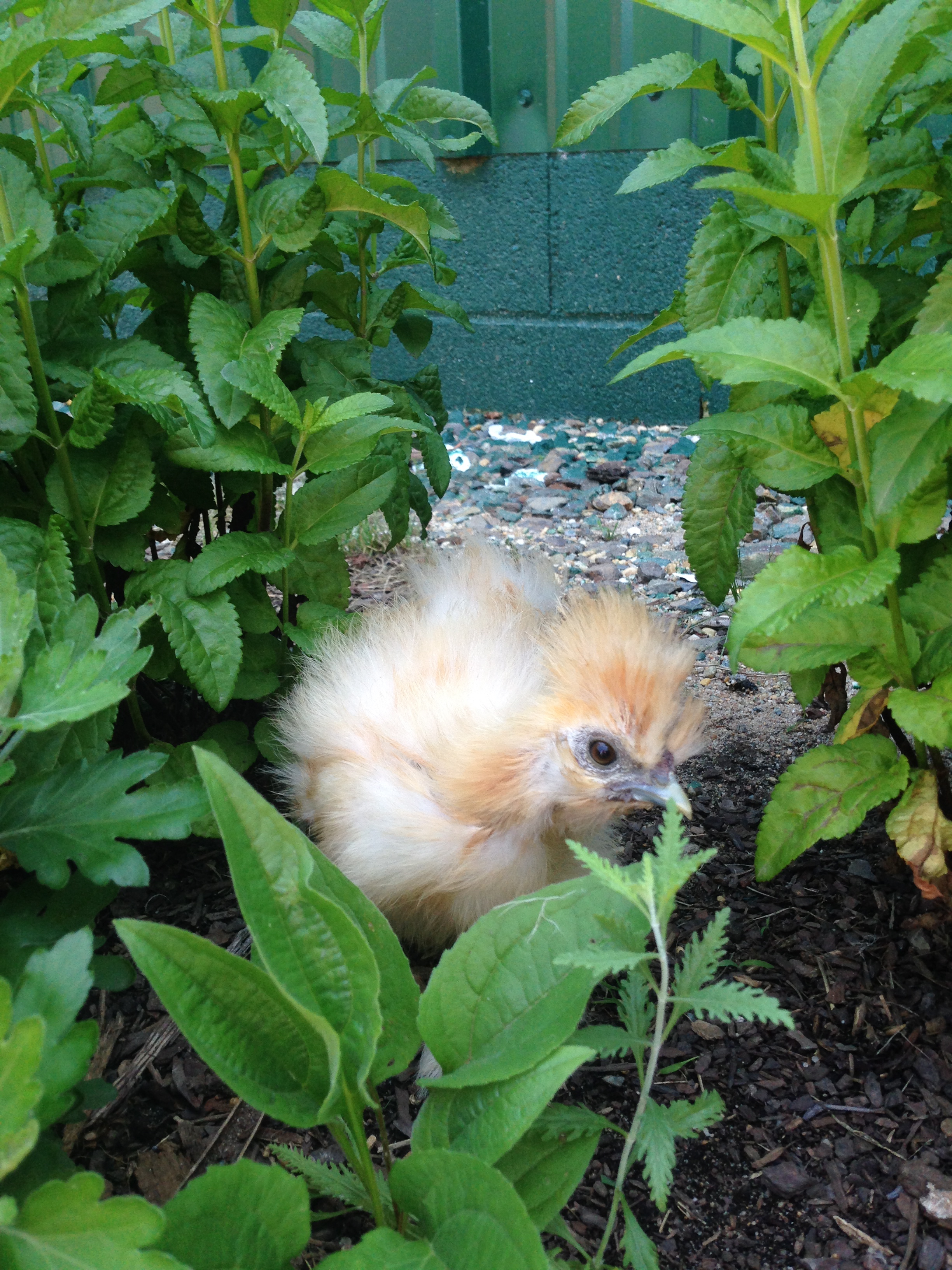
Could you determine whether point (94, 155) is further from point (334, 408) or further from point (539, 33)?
point (539, 33)

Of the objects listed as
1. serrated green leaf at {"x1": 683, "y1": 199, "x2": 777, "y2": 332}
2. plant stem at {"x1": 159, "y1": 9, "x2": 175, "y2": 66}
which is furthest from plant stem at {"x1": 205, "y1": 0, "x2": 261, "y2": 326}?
serrated green leaf at {"x1": 683, "y1": 199, "x2": 777, "y2": 332}

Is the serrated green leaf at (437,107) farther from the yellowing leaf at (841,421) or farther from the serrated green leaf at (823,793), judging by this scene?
the serrated green leaf at (823,793)

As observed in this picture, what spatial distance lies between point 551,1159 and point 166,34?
8.24ft

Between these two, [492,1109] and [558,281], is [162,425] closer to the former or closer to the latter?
[492,1109]

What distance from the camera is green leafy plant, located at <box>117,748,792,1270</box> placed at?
4.82 ft

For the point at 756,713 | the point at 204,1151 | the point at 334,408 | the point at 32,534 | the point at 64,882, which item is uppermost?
the point at 334,408

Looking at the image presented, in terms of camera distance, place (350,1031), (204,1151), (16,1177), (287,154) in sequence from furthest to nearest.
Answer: (287,154), (204,1151), (350,1031), (16,1177)

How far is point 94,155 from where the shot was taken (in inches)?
89.8

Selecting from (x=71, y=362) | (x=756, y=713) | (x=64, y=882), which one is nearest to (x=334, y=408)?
(x=71, y=362)

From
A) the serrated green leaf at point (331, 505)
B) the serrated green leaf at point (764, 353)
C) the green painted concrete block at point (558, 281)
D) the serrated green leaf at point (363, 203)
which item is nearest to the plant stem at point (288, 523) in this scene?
the serrated green leaf at point (331, 505)

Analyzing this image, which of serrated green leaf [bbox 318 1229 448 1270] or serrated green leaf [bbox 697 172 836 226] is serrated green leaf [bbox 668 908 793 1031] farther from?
serrated green leaf [bbox 697 172 836 226]

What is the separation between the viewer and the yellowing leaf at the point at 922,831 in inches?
73.4

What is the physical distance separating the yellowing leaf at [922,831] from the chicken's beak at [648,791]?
1.34 feet

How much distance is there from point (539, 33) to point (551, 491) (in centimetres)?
241
